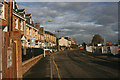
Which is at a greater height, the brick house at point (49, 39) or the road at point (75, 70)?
the brick house at point (49, 39)

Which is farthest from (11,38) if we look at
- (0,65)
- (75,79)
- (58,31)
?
(58,31)

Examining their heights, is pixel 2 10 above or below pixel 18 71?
above

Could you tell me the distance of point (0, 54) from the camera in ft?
25.8

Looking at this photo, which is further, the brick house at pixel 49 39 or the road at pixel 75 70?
the brick house at pixel 49 39

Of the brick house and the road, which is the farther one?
the brick house

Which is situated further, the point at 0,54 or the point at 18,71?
the point at 18,71

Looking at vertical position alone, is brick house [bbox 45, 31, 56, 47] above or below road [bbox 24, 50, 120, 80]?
above

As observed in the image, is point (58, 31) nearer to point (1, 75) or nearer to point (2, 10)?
point (2, 10)

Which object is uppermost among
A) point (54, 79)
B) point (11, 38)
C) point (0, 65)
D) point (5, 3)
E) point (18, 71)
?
point (5, 3)

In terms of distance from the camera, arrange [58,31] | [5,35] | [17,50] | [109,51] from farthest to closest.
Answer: [58,31]
[109,51]
[17,50]
[5,35]

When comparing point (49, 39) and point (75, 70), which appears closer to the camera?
point (75, 70)

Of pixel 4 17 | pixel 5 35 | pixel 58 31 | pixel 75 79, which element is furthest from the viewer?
pixel 58 31

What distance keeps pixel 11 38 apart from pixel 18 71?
6.90ft

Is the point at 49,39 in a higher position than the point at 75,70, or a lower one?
higher
